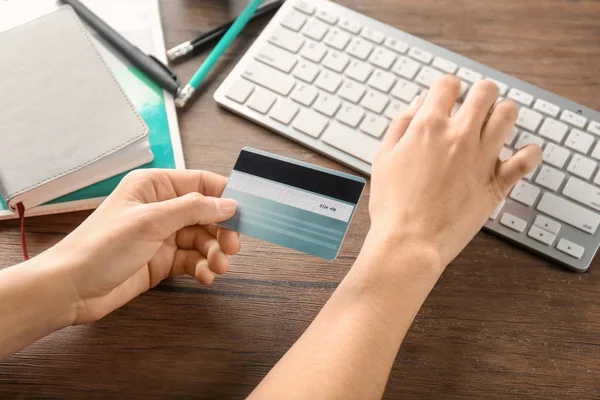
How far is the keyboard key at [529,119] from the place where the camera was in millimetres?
642

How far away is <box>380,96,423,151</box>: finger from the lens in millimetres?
622

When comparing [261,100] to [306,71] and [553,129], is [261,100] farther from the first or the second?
[553,129]

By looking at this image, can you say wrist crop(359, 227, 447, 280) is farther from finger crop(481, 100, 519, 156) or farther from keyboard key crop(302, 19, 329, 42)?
keyboard key crop(302, 19, 329, 42)

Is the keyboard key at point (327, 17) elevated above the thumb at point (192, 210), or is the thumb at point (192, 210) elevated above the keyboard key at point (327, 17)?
the keyboard key at point (327, 17)

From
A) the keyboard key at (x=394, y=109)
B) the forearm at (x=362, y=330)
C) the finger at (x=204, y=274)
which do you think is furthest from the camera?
the keyboard key at (x=394, y=109)

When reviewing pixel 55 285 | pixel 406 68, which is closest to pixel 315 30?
pixel 406 68

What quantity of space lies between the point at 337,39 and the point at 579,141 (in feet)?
1.03

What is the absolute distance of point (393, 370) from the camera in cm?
53

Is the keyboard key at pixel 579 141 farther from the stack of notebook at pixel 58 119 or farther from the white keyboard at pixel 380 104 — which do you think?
the stack of notebook at pixel 58 119

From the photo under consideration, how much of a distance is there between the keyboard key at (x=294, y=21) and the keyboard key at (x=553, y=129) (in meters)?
0.33

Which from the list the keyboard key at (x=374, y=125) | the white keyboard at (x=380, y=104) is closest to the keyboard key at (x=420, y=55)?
the white keyboard at (x=380, y=104)

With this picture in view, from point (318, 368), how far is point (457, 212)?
0.22 meters

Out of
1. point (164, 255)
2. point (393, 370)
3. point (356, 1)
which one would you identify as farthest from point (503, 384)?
point (356, 1)

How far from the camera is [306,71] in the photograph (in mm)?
689
